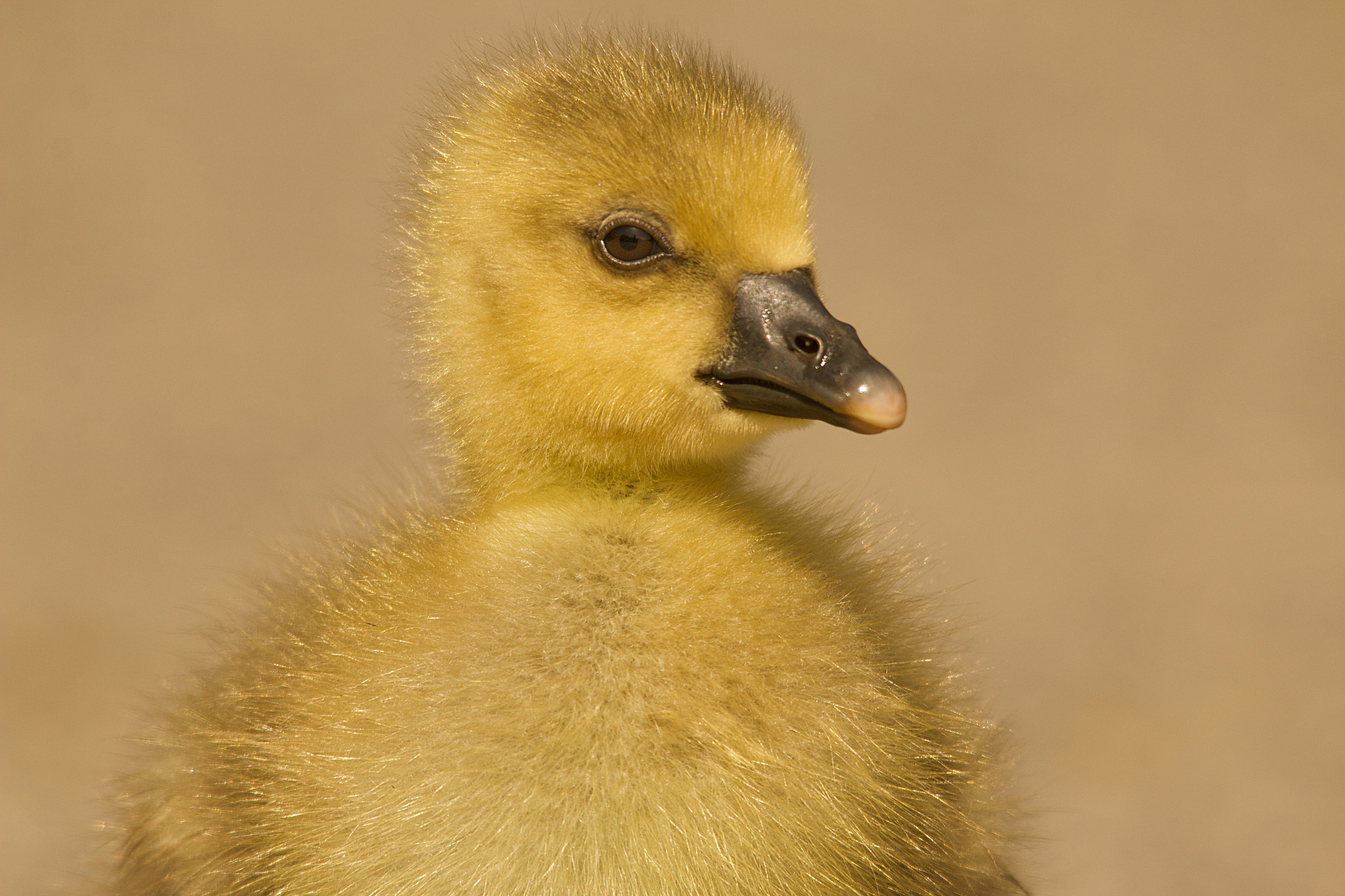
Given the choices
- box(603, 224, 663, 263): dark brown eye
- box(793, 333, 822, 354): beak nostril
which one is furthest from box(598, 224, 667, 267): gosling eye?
box(793, 333, 822, 354): beak nostril

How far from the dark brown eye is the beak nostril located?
4.2 inches

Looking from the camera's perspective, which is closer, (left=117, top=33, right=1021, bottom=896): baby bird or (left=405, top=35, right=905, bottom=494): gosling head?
(left=117, top=33, right=1021, bottom=896): baby bird

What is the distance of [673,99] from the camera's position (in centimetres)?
83

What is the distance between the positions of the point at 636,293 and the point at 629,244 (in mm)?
32

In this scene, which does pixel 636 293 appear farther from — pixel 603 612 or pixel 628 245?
pixel 603 612

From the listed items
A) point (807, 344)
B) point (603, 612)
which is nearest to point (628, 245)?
point (807, 344)

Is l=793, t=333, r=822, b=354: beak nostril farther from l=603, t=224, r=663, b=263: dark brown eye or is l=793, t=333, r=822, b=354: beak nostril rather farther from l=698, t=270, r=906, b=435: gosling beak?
l=603, t=224, r=663, b=263: dark brown eye

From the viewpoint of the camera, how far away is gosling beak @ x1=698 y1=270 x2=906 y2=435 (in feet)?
2.46

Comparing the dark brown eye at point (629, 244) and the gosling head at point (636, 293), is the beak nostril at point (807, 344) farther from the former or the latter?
the dark brown eye at point (629, 244)

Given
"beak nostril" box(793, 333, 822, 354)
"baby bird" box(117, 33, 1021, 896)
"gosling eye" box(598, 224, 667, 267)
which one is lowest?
"baby bird" box(117, 33, 1021, 896)

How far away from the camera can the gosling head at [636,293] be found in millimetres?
804

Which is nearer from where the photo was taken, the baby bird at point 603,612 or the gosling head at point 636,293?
the baby bird at point 603,612

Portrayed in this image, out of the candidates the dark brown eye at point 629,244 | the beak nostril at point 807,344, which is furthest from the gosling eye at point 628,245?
the beak nostril at point 807,344

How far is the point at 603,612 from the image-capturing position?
0.74 meters
